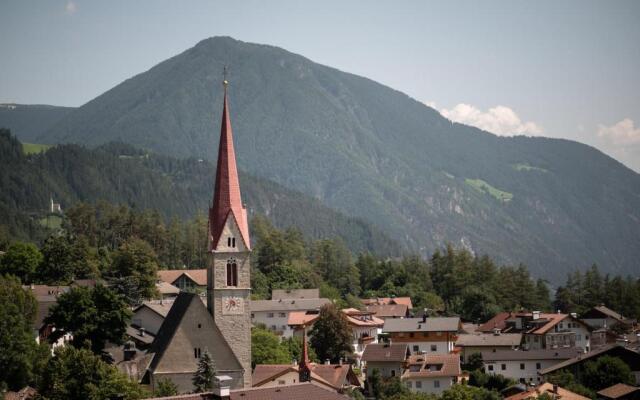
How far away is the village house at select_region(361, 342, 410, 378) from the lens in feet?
300

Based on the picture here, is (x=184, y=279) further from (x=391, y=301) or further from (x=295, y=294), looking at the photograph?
(x=391, y=301)

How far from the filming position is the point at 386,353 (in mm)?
93062

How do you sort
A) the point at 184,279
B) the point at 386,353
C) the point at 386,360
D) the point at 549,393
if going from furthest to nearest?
the point at 184,279 < the point at 386,353 < the point at 386,360 < the point at 549,393

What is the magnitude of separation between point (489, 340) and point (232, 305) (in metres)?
46.5

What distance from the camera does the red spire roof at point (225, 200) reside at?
6712 cm

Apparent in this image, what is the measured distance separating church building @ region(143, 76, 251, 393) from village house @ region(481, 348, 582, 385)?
121 feet

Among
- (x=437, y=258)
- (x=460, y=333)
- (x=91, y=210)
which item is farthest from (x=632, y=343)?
(x=91, y=210)

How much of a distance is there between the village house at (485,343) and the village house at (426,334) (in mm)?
1231

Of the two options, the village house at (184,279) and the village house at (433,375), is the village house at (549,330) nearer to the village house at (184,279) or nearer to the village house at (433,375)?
the village house at (433,375)

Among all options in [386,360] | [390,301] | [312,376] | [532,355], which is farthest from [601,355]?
[390,301]

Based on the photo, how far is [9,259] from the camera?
108 m

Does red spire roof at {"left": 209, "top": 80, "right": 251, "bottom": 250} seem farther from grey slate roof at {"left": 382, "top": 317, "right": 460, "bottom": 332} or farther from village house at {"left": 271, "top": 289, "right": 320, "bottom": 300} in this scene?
village house at {"left": 271, "top": 289, "right": 320, "bottom": 300}

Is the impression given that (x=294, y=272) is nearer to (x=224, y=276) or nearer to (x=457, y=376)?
(x=457, y=376)

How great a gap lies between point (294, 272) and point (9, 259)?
46.7 m
